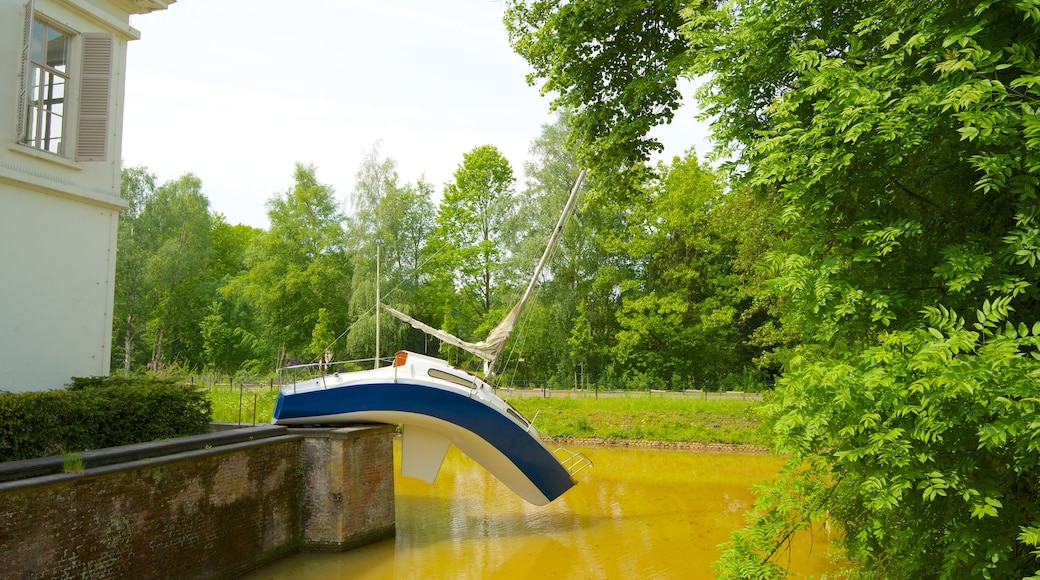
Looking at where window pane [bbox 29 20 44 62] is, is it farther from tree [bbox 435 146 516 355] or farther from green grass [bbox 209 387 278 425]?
tree [bbox 435 146 516 355]

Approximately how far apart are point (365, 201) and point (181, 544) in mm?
28139

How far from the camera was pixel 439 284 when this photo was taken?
38062 millimetres

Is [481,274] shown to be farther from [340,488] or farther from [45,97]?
[45,97]

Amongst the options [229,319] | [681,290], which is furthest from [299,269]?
[681,290]

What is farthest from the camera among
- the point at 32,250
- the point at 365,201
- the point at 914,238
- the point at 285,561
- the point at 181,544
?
the point at 365,201

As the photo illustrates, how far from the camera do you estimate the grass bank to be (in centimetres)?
2619

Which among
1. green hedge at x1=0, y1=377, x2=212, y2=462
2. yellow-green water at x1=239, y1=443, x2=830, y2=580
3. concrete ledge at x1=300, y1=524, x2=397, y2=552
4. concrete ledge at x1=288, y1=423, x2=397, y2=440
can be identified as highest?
green hedge at x1=0, y1=377, x2=212, y2=462

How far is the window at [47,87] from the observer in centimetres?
1032

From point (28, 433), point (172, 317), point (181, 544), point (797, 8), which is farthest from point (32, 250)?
point (172, 317)

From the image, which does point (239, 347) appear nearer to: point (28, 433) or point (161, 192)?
point (161, 192)

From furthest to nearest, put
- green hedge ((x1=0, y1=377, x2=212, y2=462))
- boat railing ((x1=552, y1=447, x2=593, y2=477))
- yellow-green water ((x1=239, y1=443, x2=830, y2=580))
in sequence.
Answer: boat railing ((x1=552, y1=447, x2=593, y2=477)) < yellow-green water ((x1=239, y1=443, x2=830, y2=580)) < green hedge ((x1=0, y1=377, x2=212, y2=462))

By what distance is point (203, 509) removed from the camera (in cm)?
977

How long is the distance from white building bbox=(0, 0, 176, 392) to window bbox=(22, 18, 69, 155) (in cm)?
1

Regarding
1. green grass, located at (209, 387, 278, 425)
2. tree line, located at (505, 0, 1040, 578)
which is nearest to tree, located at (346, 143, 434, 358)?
green grass, located at (209, 387, 278, 425)
